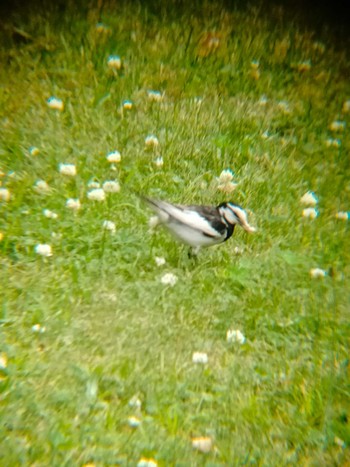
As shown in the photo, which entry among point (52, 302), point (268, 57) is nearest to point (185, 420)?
point (52, 302)

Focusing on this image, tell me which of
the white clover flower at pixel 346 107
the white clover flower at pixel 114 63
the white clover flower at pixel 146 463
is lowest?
the white clover flower at pixel 146 463

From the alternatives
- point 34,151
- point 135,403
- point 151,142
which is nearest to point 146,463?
point 135,403

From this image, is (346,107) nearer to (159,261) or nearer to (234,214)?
(234,214)

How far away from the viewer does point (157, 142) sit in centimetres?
558

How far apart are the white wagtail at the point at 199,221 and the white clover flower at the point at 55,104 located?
1.73 metres

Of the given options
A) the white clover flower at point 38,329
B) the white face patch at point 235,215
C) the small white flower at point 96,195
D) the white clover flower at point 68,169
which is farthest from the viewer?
the white clover flower at point 68,169

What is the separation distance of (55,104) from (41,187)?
1099 mm

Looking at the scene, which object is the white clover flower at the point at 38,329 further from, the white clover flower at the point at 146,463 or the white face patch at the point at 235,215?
the white face patch at the point at 235,215

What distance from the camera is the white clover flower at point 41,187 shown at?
4.88 m

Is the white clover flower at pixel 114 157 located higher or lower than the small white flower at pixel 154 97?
lower

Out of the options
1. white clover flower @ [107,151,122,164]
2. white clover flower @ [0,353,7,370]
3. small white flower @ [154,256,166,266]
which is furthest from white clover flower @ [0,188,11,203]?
Answer: white clover flower @ [0,353,7,370]

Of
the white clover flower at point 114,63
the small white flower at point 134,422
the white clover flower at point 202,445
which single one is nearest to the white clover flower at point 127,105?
the white clover flower at point 114,63

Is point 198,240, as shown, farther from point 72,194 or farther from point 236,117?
point 236,117

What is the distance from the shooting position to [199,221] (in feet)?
14.3
